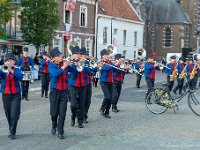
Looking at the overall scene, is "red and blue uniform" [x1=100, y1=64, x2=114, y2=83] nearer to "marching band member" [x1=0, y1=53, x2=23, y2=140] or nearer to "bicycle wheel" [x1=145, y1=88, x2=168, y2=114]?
"bicycle wheel" [x1=145, y1=88, x2=168, y2=114]

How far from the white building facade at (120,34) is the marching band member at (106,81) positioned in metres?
34.8

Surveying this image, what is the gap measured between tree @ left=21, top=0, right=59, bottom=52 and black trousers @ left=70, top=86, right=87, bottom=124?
22.1 meters

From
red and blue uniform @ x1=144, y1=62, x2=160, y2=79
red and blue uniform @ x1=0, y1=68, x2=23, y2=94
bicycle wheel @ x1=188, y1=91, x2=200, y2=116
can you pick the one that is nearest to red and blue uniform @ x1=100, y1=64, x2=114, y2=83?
bicycle wheel @ x1=188, y1=91, x2=200, y2=116

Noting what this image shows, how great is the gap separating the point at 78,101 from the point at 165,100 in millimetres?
3350

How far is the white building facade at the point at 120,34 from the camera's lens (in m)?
49.0

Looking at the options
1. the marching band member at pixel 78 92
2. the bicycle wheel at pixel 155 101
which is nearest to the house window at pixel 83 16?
the bicycle wheel at pixel 155 101

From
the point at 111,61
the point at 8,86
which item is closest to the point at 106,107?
the point at 111,61

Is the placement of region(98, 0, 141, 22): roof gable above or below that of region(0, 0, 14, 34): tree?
above

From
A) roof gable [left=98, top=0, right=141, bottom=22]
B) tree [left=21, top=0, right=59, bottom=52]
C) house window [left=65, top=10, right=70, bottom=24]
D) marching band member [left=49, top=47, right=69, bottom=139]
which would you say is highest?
roof gable [left=98, top=0, right=141, bottom=22]

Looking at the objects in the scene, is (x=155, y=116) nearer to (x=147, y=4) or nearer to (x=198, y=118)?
(x=198, y=118)

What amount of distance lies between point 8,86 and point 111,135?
7.98 feet

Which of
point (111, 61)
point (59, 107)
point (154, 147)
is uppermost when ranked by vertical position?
point (111, 61)

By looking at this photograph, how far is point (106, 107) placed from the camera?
13.0 meters

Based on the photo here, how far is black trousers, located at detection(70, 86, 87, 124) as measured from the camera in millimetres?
11273
